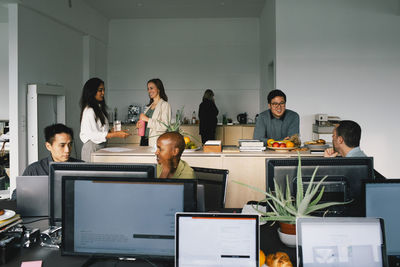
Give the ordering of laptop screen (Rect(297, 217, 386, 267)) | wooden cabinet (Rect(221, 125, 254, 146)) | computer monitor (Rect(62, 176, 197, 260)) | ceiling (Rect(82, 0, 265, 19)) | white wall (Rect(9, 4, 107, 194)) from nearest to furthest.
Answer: laptop screen (Rect(297, 217, 386, 267))
computer monitor (Rect(62, 176, 197, 260))
white wall (Rect(9, 4, 107, 194))
ceiling (Rect(82, 0, 265, 19))
wooden cabinet (Rect(221, 125, 254, 146))

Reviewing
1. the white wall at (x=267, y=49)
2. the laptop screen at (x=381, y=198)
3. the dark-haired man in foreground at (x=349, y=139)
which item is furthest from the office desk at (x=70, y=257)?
the white wall at (x=267, y=49)

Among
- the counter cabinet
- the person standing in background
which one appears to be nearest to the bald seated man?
the counter cabinet

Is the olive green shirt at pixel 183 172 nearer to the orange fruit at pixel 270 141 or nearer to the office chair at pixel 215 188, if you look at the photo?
the office chair at pixel 215 188

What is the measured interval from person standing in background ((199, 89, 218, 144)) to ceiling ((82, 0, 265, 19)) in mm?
1888

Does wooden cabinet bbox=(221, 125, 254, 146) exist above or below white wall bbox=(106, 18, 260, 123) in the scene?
below

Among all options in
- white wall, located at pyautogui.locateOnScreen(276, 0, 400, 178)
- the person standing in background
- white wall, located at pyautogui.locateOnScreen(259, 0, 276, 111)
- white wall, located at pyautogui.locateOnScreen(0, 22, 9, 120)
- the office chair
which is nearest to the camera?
the office chair

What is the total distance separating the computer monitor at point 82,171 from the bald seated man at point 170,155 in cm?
58

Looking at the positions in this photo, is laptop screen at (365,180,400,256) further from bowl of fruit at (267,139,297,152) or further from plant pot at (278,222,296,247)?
bowl of fruit at (267,139,297,152)

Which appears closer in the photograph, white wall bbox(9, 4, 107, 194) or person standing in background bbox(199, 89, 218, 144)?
white wall bbox(9, 4, 107, 194)

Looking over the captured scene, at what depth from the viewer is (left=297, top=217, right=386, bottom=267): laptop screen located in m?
1.24

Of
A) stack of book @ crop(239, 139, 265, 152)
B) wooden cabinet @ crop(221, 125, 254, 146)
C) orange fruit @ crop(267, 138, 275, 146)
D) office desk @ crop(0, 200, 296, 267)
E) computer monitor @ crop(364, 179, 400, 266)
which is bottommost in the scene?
office desk @ crop(0, 200, 296, 267)

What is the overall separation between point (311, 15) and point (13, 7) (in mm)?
4655

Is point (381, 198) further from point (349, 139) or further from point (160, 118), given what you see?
point (160, 118)

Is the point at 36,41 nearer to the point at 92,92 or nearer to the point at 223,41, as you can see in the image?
the point at 92,92
